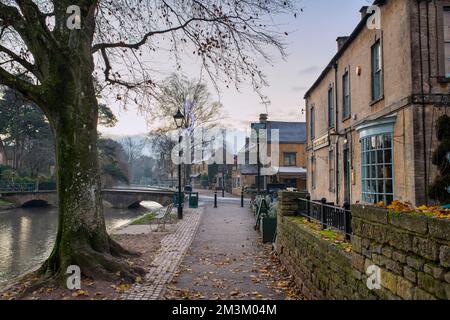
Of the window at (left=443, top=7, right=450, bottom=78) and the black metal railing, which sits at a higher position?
the window at (left=443, top=7, right=450, bottom=78)

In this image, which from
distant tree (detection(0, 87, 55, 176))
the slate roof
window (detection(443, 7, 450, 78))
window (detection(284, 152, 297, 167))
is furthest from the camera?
distant tree (detection(0, 87, 55, 176))

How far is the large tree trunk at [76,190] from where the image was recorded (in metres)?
7.23

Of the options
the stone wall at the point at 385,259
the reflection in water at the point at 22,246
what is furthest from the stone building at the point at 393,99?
the reflection in water at the point at 22,246

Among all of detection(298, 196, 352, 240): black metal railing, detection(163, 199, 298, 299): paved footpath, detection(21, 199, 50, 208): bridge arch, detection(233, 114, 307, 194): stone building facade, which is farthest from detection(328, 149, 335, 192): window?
detection(21, 199, 50, 208): bridge arch

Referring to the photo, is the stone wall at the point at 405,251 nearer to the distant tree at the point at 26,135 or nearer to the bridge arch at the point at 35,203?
the bridge arch at the point at 35,203

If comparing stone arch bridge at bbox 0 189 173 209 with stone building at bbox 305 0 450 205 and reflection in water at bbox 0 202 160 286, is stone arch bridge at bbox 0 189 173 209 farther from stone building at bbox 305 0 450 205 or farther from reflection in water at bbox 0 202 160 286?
stone building at bbox 305 0 450 205

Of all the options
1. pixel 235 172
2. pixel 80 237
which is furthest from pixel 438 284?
pixel 235 172

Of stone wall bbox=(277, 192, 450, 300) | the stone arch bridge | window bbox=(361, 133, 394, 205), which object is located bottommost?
the stone arch bridge

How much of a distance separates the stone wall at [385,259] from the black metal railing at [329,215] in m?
0.35

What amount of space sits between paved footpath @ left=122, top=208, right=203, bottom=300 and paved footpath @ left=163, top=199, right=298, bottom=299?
0.19 metres

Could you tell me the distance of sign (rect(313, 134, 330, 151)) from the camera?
18884 millimetres
